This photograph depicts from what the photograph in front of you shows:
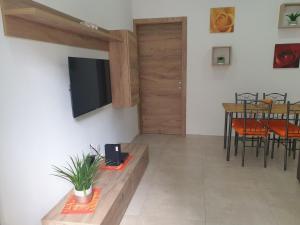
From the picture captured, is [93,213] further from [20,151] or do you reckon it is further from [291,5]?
[291,5]

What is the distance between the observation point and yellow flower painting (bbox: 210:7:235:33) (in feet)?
13.1

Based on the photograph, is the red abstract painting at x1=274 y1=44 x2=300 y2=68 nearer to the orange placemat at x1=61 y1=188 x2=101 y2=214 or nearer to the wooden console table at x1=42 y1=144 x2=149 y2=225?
the wooden console table at x1=42 y1=144 x2=149 y2=225

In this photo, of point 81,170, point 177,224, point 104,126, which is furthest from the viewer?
point 104,126

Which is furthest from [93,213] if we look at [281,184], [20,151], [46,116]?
[281,184]

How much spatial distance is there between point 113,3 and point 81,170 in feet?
8.29

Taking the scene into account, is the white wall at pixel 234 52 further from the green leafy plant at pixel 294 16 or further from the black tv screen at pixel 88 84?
the black tv screen at pixel 88 84

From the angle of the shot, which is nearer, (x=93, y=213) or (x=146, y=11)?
(x=93, y=213)

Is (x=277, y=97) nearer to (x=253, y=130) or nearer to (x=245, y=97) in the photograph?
(x=245, y=97)

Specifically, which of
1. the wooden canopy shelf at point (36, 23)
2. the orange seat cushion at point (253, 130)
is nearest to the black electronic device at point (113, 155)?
the wooden canopy shelf at point (36, 23)

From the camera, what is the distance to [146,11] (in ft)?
14.1

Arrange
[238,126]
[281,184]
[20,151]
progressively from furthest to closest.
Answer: [238,126], [281,184], [20,151]

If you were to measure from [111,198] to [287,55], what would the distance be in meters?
3.77

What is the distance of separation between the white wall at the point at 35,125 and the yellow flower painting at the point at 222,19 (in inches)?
95.2

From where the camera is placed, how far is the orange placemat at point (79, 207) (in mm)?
1781
